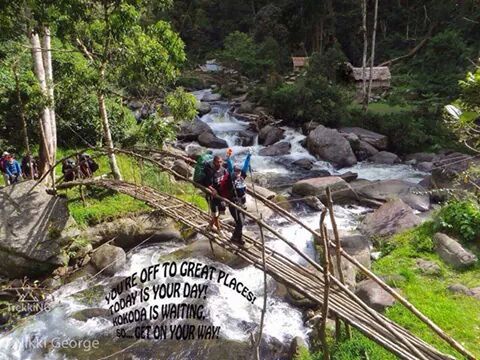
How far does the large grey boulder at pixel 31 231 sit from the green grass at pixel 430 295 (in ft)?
21.2

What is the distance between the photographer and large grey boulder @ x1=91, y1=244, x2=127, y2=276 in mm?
9086

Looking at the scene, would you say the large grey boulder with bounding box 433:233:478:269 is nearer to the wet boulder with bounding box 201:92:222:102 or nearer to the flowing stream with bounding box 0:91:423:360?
the flowing stream with bounding box 0:91:423:360

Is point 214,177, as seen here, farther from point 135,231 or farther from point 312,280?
point 135,231

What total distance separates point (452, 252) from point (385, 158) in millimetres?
9570

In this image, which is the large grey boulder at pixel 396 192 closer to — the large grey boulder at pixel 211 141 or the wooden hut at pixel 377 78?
the large grey boulder at pixel 211 141

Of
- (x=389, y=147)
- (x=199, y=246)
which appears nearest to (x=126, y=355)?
(x=199, y=246)

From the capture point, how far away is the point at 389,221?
10.5 metres

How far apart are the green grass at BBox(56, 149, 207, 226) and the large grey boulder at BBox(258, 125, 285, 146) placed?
765 centimetres

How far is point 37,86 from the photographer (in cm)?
953

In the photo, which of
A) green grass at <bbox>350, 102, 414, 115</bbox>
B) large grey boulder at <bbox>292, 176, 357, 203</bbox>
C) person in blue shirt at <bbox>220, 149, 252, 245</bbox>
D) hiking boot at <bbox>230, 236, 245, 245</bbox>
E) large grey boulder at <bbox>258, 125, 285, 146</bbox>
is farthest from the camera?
green grass at <bbox>350, 102, 414, 115</bbox>

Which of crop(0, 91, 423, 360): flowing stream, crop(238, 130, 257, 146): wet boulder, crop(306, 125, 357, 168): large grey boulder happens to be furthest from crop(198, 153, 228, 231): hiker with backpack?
crop(238, 130, 257, 146): wet boulder

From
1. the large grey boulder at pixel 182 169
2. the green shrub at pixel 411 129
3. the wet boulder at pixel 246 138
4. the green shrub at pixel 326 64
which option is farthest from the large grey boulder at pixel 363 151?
the large grey boulder at pixel 182 169

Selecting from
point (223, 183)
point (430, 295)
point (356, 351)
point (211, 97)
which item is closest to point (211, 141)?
point (211, 97)

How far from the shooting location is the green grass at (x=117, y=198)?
33.4 ft
